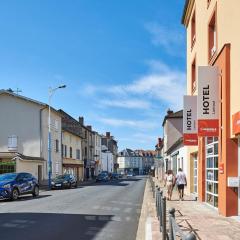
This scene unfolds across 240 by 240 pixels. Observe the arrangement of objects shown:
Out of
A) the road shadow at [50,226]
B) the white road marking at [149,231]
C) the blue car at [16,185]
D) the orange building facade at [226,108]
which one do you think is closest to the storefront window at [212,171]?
the orange building facade at [226,108]

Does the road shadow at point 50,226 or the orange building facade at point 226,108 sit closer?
the road shadow at point 50,226

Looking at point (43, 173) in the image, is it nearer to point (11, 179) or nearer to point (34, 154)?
point (34, 154)

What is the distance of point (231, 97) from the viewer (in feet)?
45.7

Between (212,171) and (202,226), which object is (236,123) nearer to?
(202,226)

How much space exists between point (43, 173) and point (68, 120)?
2575 cm

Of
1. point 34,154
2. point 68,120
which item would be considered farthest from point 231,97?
point 68,120

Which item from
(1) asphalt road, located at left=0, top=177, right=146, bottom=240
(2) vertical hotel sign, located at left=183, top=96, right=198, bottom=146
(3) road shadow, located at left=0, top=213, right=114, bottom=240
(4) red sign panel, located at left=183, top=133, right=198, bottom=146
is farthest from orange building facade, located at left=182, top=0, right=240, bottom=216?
(3) road shadow, located at left=0, top=213, right=114, bottom=240

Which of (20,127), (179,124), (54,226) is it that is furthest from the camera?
(179,124)

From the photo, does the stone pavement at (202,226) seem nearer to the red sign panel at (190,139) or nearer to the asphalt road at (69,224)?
the asphalt road at (69,224)

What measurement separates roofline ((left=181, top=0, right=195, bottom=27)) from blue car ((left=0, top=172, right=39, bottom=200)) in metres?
12.6

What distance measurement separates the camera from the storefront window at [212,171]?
1677 cm

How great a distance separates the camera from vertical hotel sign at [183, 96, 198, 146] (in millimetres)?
19953

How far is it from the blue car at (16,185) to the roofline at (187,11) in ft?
41.4

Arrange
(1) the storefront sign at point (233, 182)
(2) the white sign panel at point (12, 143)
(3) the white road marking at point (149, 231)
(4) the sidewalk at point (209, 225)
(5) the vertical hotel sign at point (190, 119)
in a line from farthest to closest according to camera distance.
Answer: (2) the white sign panel at point (12, 143) < (5) the vertical hotel sign at point (190, 119) < (1) the storefront sign at point (233, 182) < (3) the white road marking at point (149, 231) < (4) the sidewalk at point (209, 225)
